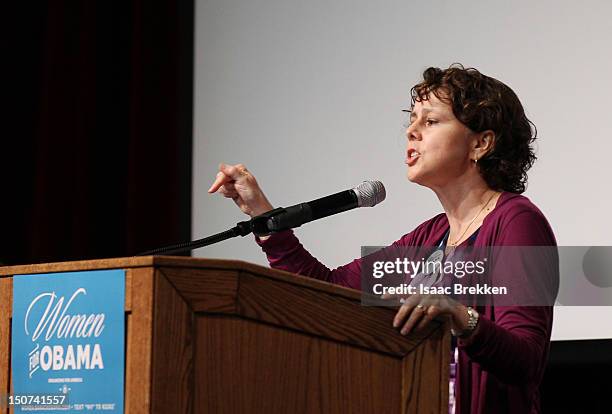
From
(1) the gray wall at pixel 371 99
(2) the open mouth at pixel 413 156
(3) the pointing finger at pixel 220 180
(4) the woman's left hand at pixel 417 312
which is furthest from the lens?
(1) the gray wall at pixel 371 99

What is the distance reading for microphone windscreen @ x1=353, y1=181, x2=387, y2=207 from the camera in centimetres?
174

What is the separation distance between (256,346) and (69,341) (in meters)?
0.25

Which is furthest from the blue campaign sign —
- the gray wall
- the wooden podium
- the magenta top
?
the gray wall

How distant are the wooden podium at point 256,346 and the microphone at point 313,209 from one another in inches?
11.6

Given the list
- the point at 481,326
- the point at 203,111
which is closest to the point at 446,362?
the point at 481,326

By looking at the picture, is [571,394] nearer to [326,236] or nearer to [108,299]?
[326,236]

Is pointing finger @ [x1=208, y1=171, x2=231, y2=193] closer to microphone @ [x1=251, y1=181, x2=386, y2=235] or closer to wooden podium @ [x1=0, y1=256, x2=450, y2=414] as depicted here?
microphone @ [x1=251, y1=181, x2=386, y2=235]

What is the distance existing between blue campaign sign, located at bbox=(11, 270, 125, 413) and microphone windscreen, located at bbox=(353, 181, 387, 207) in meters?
0.63

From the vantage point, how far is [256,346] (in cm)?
125

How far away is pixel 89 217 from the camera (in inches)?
133

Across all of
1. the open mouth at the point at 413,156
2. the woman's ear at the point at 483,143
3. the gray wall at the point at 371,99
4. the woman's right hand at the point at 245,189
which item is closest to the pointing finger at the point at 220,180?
the woman's right hand at the point at 245,189

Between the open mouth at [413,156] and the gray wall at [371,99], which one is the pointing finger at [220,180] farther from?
the gray wall at [371,99]

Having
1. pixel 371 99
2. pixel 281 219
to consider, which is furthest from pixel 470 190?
pixel 371 99

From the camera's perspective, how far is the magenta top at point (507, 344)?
156 centimetres
